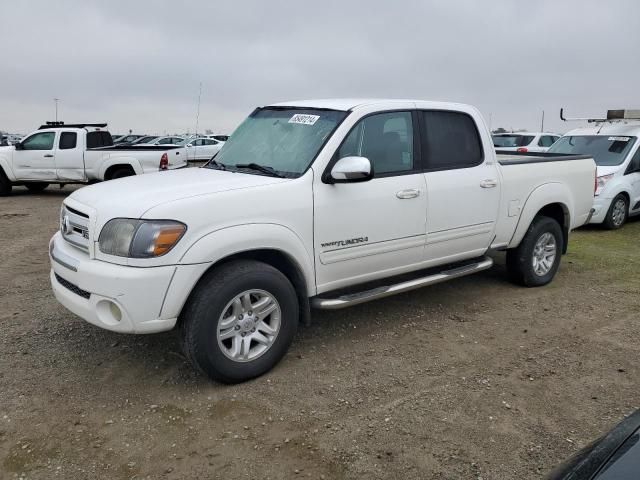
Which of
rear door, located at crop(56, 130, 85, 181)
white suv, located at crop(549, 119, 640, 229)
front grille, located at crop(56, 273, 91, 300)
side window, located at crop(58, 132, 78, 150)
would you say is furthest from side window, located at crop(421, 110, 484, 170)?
side window, located at crop(58, 132, 78, 150)

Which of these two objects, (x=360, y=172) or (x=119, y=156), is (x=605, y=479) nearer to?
(x=360, y=172)

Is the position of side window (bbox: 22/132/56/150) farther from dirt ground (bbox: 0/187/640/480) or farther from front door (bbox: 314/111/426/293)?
front door (bbox: 314/111/426/293)

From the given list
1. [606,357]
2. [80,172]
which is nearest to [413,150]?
[606,357]

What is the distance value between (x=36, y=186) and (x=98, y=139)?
2256 mm

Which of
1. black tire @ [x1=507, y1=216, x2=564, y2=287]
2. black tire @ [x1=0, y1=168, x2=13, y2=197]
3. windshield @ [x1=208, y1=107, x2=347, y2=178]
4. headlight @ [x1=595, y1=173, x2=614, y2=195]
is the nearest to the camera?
windshield @ [x1=208, y1=107, x2=347, y2=178]

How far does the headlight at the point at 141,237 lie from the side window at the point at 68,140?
11938mm

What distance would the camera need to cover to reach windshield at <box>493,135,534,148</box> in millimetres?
17094

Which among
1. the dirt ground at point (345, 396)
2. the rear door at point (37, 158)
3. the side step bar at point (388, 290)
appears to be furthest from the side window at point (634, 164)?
the rear door at point (37, 158)

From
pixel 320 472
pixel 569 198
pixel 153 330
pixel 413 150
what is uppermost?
pixel 413 150

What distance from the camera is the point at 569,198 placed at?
19.4 ft

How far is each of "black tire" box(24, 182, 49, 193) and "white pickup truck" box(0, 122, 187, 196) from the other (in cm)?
6

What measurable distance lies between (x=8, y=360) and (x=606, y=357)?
14.6 feet

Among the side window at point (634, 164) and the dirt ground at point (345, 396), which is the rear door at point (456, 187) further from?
the side window at point (634, 164)

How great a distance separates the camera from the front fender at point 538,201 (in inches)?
216
